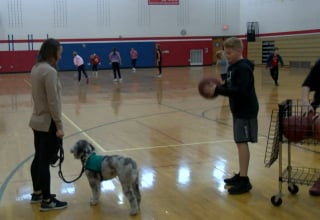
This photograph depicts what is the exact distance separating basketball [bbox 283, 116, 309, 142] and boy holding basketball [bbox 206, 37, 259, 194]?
0.58m

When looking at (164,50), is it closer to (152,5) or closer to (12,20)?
(152,5)

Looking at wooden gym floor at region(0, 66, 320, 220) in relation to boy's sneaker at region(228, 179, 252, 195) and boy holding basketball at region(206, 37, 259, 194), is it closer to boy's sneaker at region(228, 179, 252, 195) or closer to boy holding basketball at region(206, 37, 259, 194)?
boy's sneaker at region(228, 179, 252, 195)

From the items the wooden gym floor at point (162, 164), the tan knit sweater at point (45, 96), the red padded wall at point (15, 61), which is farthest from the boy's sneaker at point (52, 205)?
the red padded wall at point (15, 61)

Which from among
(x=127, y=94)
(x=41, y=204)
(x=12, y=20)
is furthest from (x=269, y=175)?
(x=12, y=20)

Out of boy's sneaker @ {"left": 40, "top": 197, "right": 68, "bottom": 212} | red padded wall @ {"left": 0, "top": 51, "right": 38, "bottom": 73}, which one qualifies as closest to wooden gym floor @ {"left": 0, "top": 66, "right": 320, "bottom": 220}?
boy's sneaker @ {"left": 40, "top": 197, "right": 68, "bottom": 212}

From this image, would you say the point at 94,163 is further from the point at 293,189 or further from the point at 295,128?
the point at 293,189

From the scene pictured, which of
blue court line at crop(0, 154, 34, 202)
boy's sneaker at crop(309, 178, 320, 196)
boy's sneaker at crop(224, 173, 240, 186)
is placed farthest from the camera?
Answer: blue court line at crop(0, 154, 34, 202)

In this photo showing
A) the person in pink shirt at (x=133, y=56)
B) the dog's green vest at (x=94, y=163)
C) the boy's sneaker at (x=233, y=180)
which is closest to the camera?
the dog's green vest at (x=94, y=163)

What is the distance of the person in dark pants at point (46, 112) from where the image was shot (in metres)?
4.56

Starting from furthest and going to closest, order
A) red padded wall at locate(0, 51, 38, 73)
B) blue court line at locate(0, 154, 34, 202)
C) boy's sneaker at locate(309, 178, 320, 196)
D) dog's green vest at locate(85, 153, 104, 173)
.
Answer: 1. red padded wall at locate(0, 51, 38, 73)
2. blue court line at locate(0, 154, 34, 202)
3. boy's sneaker at locate(309, 178, 320, 196)
4. dog's green vest at locate(85, 153, 104, 173)

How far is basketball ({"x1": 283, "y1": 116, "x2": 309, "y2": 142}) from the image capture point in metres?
4.44

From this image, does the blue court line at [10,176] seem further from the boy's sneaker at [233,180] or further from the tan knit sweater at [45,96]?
the boy's sneaker at [233,180]

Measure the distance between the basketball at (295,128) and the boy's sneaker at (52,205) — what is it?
8.31 ft

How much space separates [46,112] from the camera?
15.3 feet
